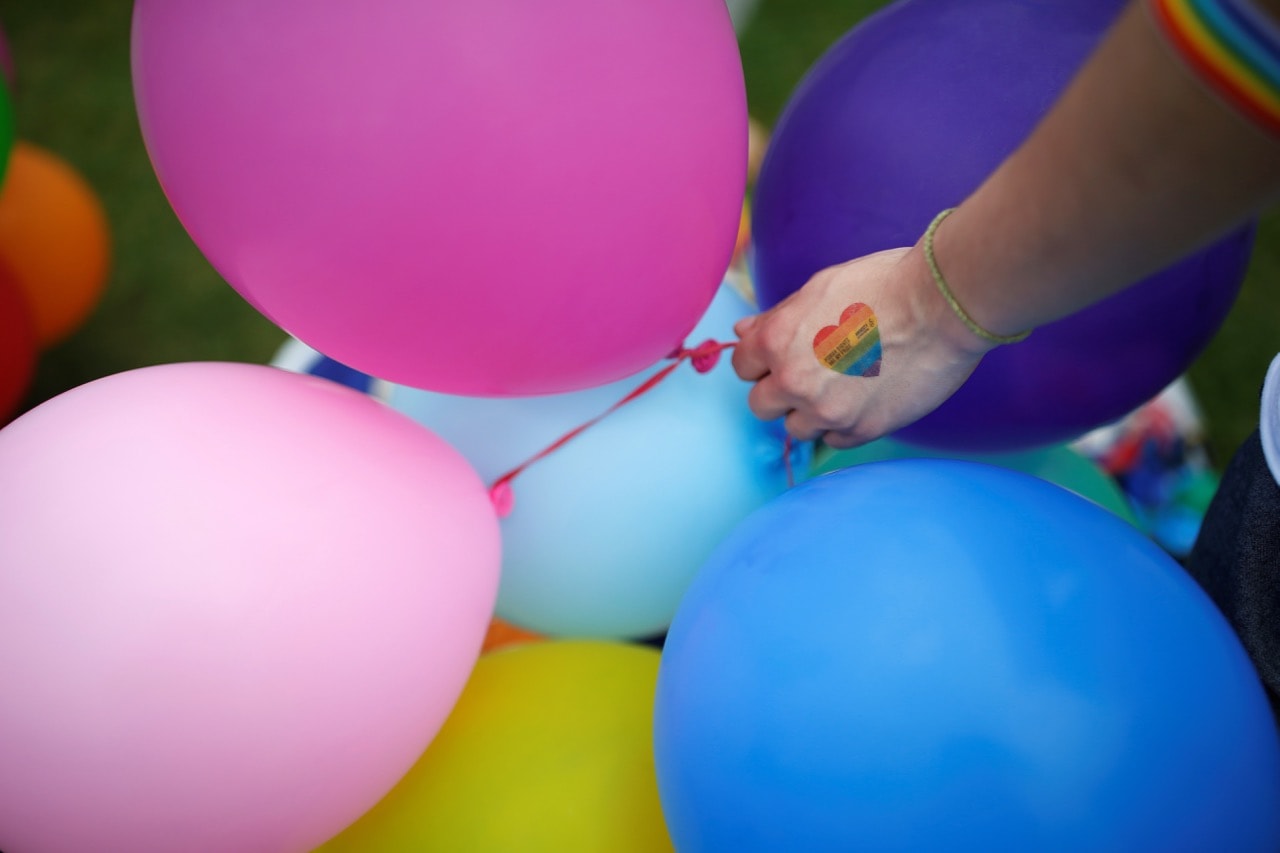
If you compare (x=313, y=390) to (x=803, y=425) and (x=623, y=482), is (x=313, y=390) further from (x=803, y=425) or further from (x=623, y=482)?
(x=803, y=425)

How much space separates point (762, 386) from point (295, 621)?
426 millimetres

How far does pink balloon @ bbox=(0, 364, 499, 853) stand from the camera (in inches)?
24.5

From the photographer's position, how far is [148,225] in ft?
6.40

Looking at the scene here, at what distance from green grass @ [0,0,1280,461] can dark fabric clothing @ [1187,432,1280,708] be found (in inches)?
42.8

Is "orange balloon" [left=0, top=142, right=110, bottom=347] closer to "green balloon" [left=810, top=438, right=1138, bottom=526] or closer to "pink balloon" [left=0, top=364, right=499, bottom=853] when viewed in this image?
"pink balloon" [left=0, top=364, right=499, bottom=853]

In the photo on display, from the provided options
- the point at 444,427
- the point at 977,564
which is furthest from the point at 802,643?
the point at 444,427

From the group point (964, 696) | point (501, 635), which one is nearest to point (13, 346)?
point (501, 635)

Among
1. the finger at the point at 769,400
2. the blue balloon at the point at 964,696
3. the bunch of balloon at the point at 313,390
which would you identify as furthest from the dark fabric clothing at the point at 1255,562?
the bunch of balloon at the point at 313,390

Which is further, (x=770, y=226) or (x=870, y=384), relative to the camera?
(x=770, y=226)

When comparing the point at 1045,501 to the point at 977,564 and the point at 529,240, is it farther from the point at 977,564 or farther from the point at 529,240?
the point at 529,240

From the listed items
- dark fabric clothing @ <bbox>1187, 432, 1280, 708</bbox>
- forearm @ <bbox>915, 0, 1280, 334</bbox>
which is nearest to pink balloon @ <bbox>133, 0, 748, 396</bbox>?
forearm @ <bbox>915, 0, 1280, 334</bbox>

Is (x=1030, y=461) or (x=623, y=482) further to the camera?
Result: (x=1030, y=461)

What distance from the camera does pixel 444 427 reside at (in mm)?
977

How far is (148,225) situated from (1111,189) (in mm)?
1940
